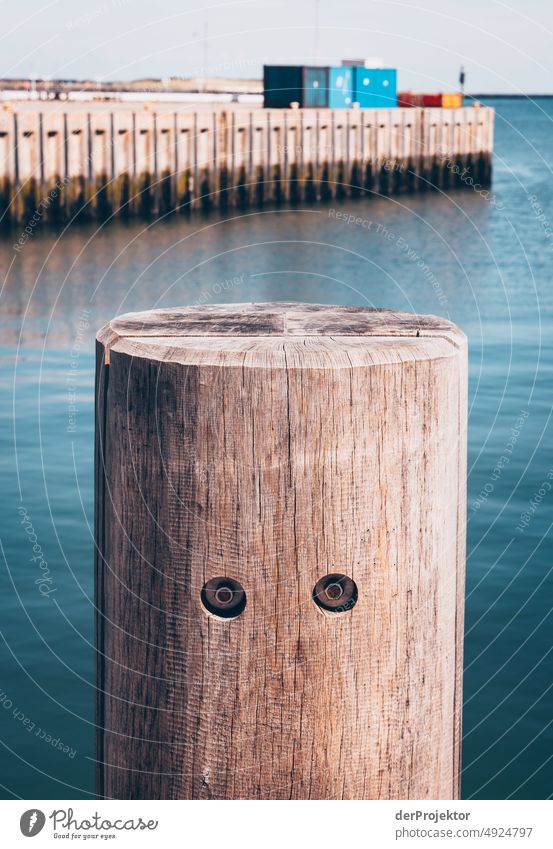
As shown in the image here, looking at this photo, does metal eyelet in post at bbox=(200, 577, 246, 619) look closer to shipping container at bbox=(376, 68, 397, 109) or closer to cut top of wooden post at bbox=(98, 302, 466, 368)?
cut top of wooden post at bbox=(98, 302, 466, 368)

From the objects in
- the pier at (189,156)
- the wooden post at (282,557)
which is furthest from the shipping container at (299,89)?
the wooden post at (282,557)

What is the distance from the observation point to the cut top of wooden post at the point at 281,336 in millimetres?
2836

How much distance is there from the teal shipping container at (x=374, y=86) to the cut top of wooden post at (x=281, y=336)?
207 feet

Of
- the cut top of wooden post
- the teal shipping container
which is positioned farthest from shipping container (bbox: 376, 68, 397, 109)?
the cut top of wooden post

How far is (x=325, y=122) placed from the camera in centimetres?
5019

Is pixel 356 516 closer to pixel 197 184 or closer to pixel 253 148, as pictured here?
pixel 197 184

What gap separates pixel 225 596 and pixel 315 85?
61.7 metres

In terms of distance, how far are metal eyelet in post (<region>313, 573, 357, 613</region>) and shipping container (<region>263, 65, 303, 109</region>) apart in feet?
→ 191

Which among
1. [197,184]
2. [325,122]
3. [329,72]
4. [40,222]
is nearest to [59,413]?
[40,222]

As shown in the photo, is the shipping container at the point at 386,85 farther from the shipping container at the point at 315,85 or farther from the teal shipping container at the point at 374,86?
the shipping container at the point at 315,85

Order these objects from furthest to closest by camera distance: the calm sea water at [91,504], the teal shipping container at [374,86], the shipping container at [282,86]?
the teal shipping container at [374,86], the shipping container at [282,86], the calm sea water at [91,504]

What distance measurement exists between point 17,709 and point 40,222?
32.2m

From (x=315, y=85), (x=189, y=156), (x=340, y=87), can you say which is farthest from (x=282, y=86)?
(x=189, y=156)

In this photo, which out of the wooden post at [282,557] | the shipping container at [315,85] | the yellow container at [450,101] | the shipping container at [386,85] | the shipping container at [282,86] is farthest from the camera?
the shipping container at [386,85]
